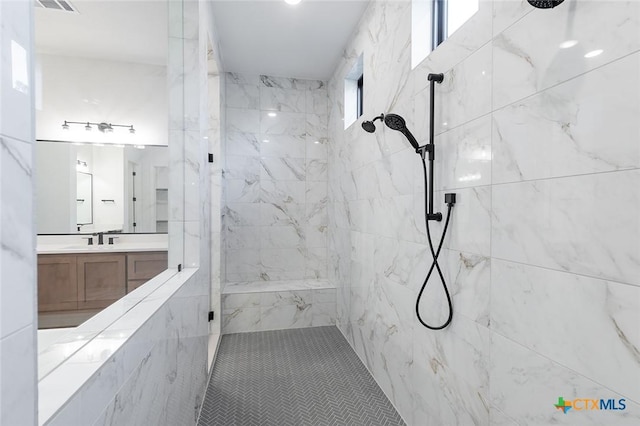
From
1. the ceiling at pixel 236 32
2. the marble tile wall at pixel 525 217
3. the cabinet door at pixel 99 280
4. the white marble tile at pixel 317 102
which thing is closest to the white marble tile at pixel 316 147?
the white marble tile at pixel 317 102

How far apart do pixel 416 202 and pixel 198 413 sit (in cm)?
189

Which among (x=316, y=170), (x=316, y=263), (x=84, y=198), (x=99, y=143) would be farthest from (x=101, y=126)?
(x=316, y=263)

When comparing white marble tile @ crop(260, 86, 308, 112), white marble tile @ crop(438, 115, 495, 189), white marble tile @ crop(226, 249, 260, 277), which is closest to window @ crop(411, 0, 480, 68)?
white marble tile @ crop(438, 115, 495, 189)

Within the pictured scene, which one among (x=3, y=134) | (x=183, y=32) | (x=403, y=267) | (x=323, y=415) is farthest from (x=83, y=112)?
(x=323, y=415)

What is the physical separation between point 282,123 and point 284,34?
114 cm

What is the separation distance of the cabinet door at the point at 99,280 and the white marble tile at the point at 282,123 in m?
2.73

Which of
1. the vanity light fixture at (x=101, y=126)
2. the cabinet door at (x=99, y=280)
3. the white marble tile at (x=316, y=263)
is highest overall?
the vanity light fixture at (x=101, y=126)

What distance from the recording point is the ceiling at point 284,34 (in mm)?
2551

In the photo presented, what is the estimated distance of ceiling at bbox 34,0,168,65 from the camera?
1.08 meters

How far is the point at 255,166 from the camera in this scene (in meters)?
3.85

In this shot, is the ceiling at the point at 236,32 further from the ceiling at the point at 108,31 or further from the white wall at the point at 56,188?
the white wall at the point at 56,188

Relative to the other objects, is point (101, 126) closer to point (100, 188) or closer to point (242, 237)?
point (100, 188)

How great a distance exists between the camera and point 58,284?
1.07m

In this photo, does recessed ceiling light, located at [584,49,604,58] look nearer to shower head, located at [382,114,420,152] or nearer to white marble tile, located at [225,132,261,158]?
shower head, located at [382,114,420,152]
